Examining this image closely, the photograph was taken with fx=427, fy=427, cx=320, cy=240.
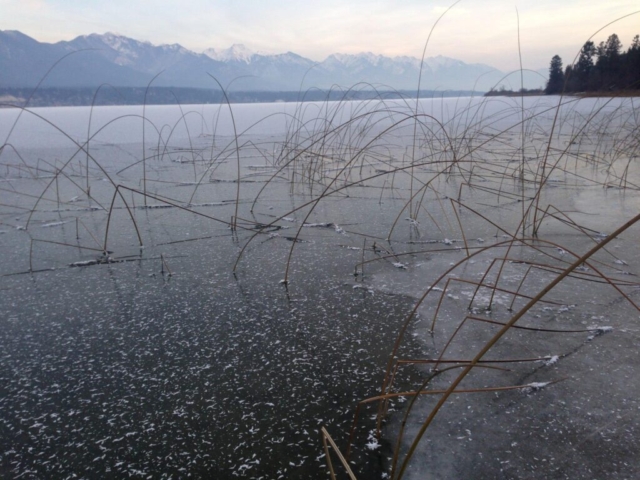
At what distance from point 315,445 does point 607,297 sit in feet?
3.96

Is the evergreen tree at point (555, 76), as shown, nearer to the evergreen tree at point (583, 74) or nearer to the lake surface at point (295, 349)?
the evergreen tree at point (583, 74)

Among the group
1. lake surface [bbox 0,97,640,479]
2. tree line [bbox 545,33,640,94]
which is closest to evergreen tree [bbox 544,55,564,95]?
tree line [bbox 545,33,640,94]

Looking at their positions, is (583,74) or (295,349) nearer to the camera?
(295,349)

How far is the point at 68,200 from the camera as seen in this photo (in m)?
3.37

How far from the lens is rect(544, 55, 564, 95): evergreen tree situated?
24594mm

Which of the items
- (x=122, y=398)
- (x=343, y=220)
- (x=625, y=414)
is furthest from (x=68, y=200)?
Result: (x=625, y=414)

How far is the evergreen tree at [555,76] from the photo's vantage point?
24594 millimetres

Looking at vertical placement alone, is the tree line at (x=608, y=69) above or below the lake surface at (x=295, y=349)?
above

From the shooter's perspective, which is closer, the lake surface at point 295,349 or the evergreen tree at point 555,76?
the lake surface at point 295,349

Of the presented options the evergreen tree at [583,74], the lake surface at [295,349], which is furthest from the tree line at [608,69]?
the lake surface at [295,349]

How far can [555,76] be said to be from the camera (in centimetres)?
2677

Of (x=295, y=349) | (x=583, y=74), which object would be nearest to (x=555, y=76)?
(x=583, y=74)

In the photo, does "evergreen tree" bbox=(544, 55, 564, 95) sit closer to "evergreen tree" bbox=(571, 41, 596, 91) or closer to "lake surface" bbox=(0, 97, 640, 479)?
"evergreen tree" bbox=(571, 41, 596, 91)

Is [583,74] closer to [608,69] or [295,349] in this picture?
[608,69]
